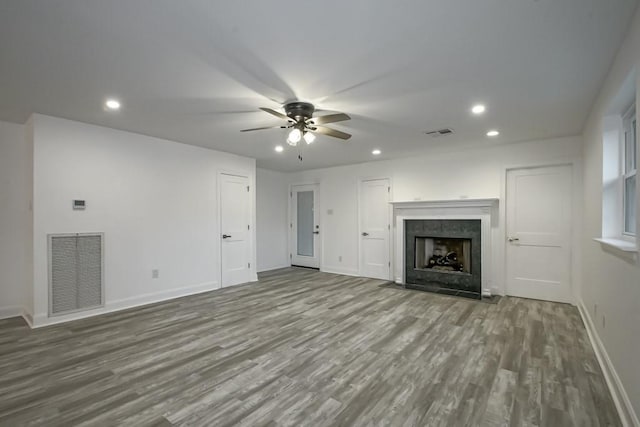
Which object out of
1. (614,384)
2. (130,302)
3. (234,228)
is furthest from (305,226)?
(614,384)

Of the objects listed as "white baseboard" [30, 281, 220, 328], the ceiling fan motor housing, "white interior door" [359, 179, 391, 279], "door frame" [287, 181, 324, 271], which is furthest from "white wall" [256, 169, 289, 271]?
the ceiling fan motor housing

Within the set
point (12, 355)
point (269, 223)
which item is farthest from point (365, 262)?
point (12, 355)

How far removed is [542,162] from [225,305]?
5.31m

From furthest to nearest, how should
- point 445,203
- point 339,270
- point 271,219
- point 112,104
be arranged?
point 271,219 < point 339,270 < point 445,203 < point 112,104

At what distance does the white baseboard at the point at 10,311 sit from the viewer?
12.9 ft

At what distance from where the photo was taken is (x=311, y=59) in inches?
91.0

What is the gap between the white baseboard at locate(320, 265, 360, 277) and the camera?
21.9 feet

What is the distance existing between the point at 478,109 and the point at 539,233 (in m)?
2.60

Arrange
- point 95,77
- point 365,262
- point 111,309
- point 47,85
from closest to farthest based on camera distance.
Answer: point 95,77 → point 47,85 → point 111,309 → point 365,262

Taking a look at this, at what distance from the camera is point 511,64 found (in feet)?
7.79

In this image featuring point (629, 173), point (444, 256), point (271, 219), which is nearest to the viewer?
point (629, 173)

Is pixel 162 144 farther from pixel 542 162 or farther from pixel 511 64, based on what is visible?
pixel 542 162

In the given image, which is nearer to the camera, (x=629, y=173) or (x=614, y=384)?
(x=614, y=384)

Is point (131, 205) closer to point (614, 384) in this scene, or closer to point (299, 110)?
point (299, 110)
